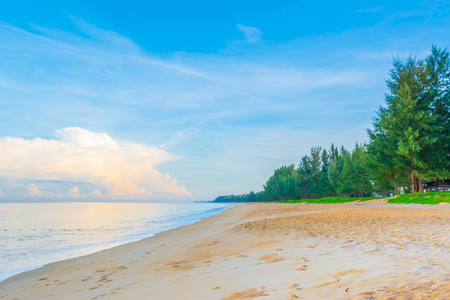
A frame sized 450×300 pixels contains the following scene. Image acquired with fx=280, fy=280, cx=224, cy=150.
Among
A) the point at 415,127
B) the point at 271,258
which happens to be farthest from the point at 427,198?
the point at 271,258

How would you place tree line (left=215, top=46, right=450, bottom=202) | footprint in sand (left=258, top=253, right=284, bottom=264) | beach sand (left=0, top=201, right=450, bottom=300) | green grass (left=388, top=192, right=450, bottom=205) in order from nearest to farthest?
beach sand (left=0, top=201, right=450, bottom=300), footprint in sand (left=258, top=253, right=284, bottom=264), green grass (left=388, top=192, right=450, bottom=205), tree line (left=215, top=46, right=450, bottom=202)

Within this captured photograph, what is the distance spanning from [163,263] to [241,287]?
4239 mm

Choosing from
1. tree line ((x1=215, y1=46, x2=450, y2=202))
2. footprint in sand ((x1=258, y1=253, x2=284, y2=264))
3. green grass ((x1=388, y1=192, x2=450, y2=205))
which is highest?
tree line ((x1=215, y1=46, x2=450, y2=202))

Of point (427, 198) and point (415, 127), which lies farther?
point (415, 127)

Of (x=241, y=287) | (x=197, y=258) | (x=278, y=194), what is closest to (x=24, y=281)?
(x=197, y=258)

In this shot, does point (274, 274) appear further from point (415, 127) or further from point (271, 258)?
point (415, 127)

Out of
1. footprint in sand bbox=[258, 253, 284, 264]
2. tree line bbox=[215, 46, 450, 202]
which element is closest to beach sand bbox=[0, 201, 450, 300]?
footprint in sand bbox=[258, 253, 284, 264]

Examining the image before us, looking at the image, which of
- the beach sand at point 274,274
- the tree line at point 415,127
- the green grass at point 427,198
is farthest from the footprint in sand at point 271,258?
the tree line at point 415,127

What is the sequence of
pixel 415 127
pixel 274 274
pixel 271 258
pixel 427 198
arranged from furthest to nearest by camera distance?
pixel 415 127 < pixel 427 198 < pixel 271 258 < pixel 274 274

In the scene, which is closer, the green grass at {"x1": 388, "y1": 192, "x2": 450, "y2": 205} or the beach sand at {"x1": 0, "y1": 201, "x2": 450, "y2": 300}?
the beach sand at {"x1": 0, "y1": 201, "x2": 450, "y2": 300}

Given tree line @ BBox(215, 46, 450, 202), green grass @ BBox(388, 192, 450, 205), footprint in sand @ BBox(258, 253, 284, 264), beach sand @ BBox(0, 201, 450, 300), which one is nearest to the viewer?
beach sand @ BBox(0, 201, 450, 300)

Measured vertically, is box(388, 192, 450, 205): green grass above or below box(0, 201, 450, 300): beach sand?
below

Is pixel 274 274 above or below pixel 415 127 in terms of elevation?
below

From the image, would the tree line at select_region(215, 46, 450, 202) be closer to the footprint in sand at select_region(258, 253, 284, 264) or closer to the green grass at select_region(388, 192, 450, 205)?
the green grass at select_region(388, 192, 450, 205)
